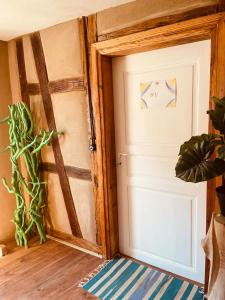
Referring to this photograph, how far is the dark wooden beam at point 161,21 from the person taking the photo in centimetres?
159

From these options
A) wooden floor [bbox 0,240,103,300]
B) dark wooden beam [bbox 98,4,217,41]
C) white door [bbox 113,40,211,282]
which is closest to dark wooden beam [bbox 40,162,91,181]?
white door [bbox 113,40,211,282]

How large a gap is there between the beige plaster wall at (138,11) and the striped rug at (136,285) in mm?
2045

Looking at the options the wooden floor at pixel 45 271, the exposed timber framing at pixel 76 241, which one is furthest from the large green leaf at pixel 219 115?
the exposed timber framing at pixel 76 241

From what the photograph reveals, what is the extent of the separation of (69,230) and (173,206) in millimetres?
1196

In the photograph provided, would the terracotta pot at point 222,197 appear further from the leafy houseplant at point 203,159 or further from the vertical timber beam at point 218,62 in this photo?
the vertical timber beam at point 218,62

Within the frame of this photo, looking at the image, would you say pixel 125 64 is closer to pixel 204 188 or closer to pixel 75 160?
pixel 75 160

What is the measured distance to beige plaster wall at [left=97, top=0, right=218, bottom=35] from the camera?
1.67 meters

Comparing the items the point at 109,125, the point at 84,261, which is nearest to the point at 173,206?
the point at 109,125

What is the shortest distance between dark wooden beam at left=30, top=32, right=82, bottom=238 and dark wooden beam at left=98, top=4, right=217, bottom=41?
74 cm

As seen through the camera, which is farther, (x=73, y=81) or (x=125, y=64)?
(x=73, y=81)

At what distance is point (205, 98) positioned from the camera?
180 centimetres

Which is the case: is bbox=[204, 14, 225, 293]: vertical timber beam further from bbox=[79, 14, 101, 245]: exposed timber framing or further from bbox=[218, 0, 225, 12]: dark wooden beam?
bbox=[79, 14, 101, 245]: exposed timber framing

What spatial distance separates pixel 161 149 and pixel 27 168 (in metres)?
1.43

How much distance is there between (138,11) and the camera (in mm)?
1854
